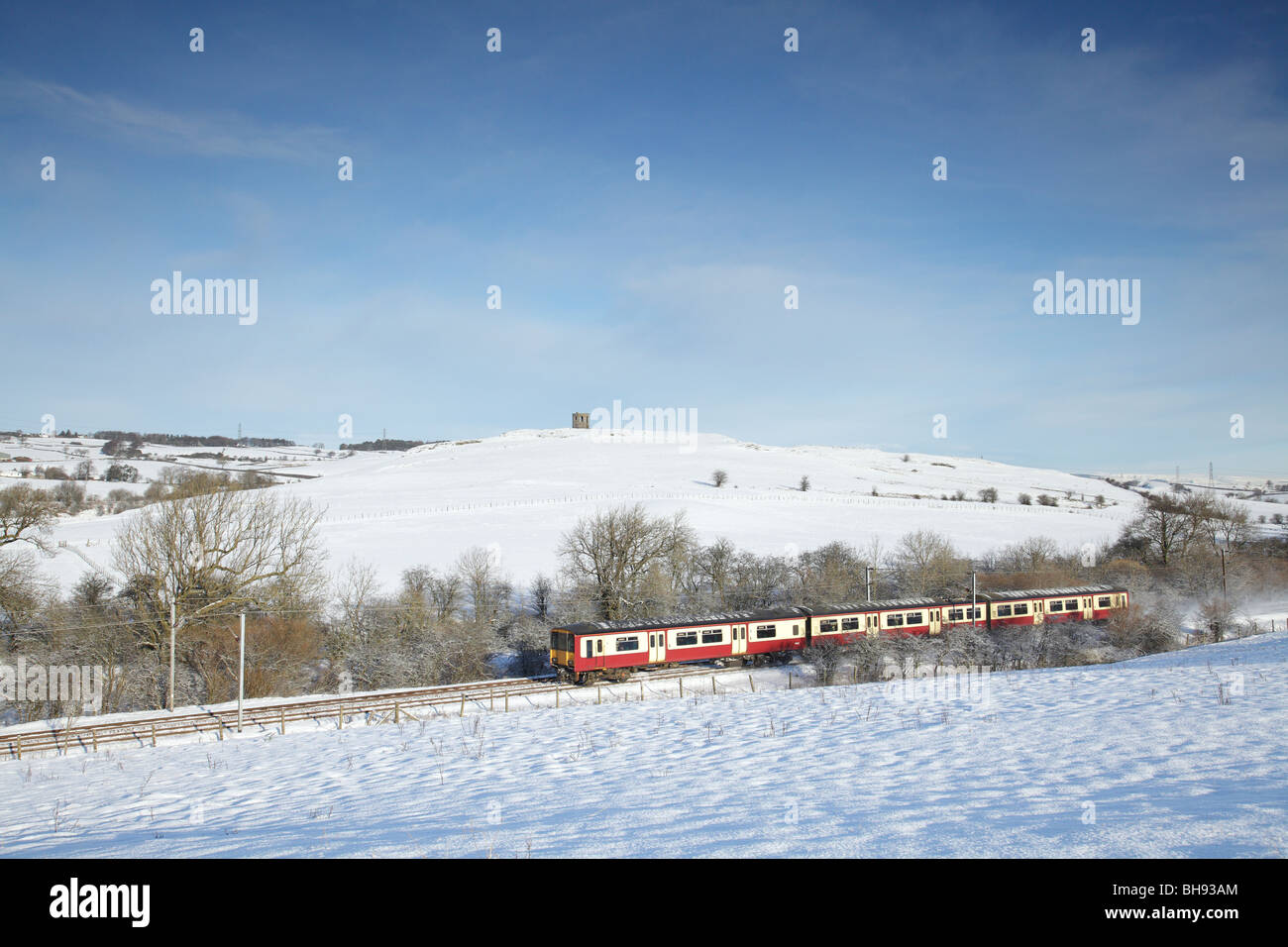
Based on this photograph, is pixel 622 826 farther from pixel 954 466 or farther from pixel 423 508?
pixel 954 466

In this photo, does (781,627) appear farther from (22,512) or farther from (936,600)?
(22,512)

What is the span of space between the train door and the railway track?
1.08m

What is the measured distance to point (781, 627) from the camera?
103 ft

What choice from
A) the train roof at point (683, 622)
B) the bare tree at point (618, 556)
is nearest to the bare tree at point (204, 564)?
the train roof at point (683, 622)

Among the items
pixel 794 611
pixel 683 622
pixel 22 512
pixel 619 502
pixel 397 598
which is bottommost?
pixel 683 622

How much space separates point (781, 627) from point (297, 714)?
20095 mm

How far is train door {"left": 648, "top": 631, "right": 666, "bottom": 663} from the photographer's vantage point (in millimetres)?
29250

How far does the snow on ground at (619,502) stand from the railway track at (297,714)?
17.6m

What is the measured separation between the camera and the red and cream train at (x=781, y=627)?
92.3ft

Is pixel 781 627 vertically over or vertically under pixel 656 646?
over

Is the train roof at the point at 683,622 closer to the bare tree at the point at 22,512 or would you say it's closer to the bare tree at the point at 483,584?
the bare tree at the point at 483,584

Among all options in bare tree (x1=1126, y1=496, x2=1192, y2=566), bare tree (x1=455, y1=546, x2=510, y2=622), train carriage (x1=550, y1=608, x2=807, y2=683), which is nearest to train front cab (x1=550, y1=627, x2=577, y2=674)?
train carriage (x1=550, y1=608, x2=807, y2=683)

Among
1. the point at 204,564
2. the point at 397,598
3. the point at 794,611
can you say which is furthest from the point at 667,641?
the point at 204,564
